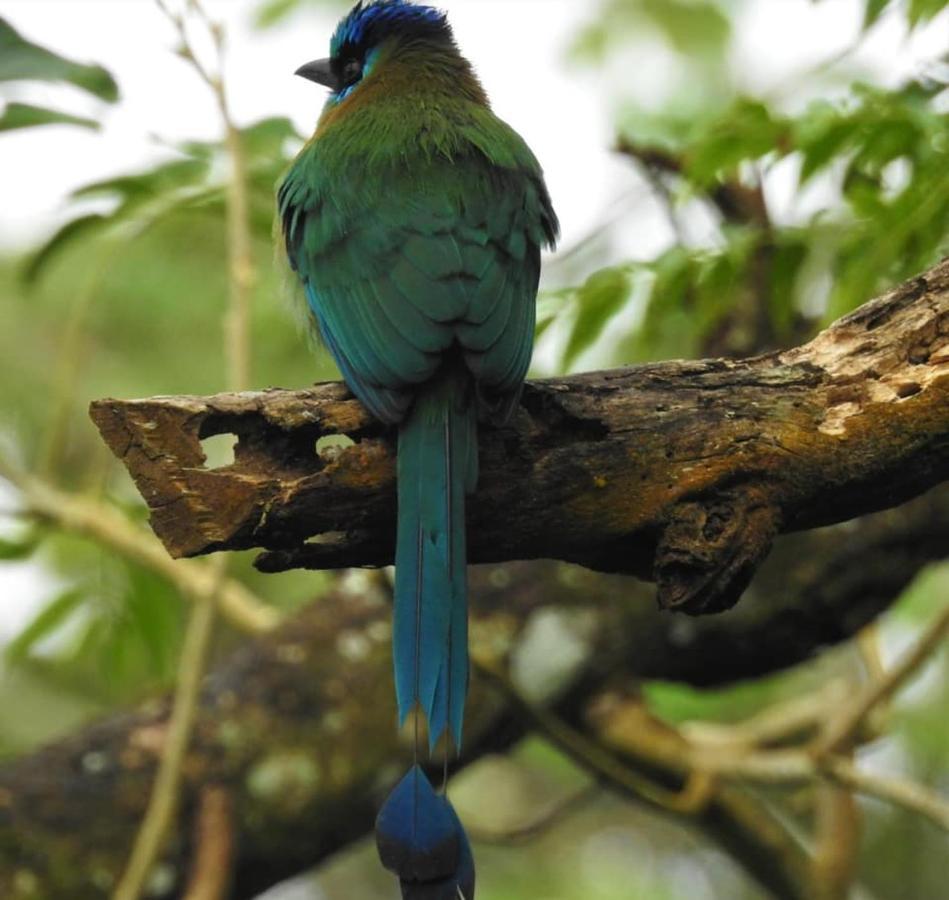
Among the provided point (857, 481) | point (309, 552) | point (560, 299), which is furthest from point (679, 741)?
point (309, 552)

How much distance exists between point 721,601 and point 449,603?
0.44 metres

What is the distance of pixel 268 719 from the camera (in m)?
3.83

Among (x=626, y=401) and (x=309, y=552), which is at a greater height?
(x=626, y=401)

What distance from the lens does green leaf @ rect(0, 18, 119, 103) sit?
129 inches

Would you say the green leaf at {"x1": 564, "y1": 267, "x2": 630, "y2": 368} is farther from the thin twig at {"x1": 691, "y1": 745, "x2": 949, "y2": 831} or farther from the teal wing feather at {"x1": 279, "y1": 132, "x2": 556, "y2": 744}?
the thin twig at {"x1": 691, "y1": 745, "x2": 949, "y2": 831}

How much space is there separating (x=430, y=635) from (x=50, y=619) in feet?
6.04

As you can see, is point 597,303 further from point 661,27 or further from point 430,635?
point 661,27

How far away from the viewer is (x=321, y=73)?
382cm

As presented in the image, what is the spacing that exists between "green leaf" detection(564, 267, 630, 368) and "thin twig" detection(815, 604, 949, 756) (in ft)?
3.79

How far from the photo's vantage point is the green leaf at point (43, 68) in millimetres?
3273

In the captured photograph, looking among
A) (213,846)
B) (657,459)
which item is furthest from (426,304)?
(213,846)

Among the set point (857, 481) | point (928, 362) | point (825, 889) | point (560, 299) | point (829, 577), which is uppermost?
point (560, 299)

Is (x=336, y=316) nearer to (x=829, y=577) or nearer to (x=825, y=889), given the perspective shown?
(x=829, y=577)

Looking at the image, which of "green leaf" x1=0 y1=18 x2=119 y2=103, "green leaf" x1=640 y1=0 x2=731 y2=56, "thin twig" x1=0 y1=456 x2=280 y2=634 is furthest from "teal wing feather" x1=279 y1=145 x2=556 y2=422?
"green leaf" x1=640 y1=0 x2=731 y2=56
